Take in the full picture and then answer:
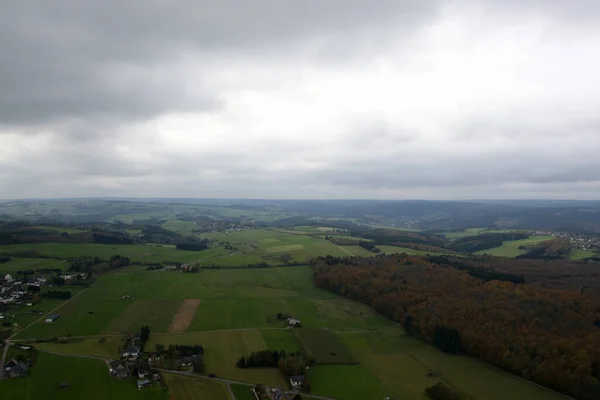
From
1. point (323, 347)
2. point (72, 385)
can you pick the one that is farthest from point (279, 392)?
point (72, 385)

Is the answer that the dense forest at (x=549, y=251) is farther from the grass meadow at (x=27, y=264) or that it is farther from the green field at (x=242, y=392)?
the grass meadow at (x=27, y=264)

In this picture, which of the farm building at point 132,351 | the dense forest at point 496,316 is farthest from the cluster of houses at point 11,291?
the dense forest at point 496,316

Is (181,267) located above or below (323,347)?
above

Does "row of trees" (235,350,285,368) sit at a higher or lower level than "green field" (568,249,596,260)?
lower

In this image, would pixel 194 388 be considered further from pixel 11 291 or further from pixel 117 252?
pixel 117 252

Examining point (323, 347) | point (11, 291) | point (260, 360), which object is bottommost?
point (323, 347)

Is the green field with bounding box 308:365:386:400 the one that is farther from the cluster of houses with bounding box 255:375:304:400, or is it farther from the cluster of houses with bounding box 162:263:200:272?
→ the cluster of houses with bounding box 162:263:200:272

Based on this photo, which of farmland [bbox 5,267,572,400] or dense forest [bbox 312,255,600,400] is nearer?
farmland [bbox 5,267,572,400]

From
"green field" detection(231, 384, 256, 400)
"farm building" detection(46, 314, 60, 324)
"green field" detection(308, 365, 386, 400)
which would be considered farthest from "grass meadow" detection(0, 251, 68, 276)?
"green field" detection(308, 365, 386, 400)
